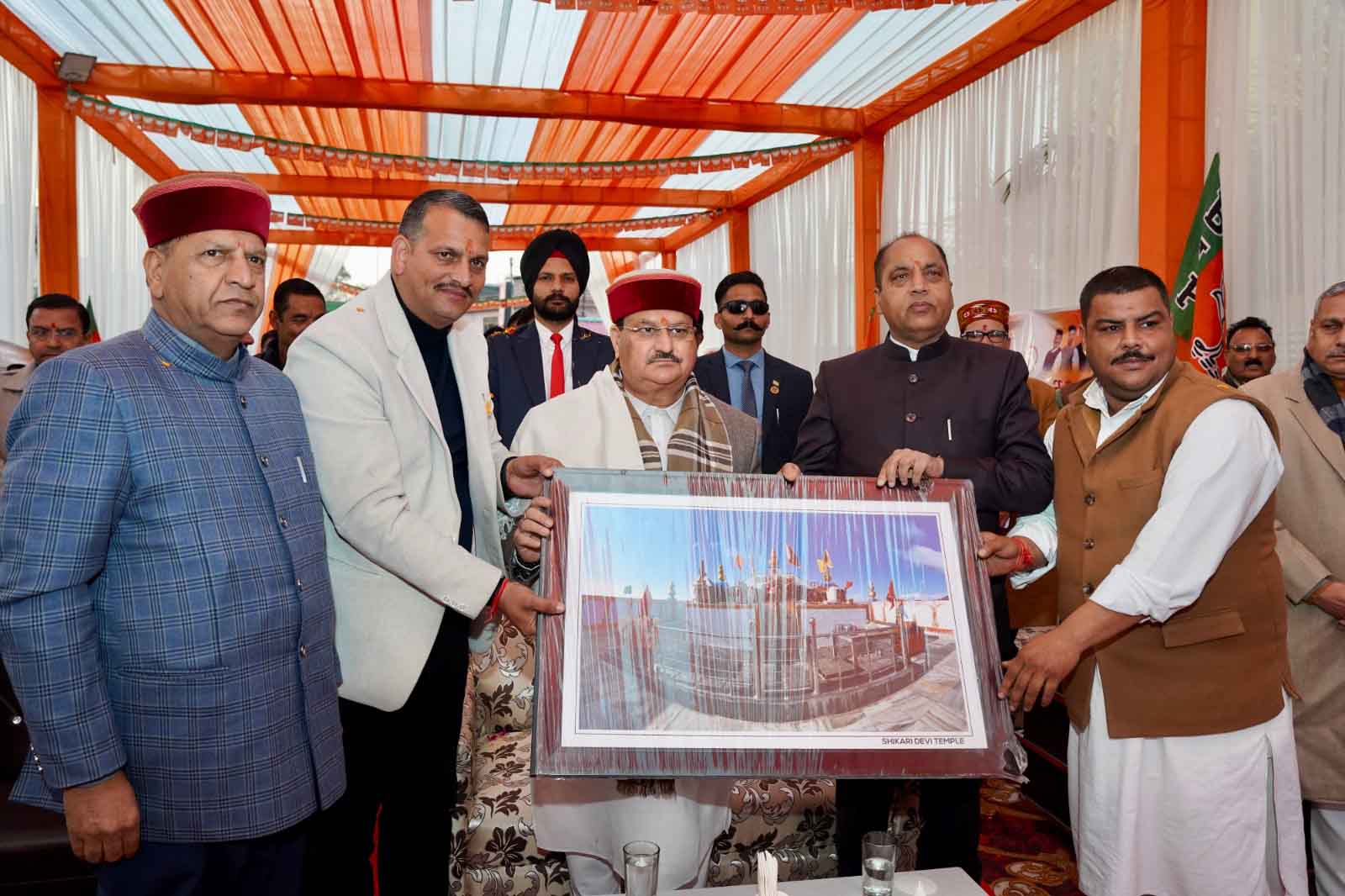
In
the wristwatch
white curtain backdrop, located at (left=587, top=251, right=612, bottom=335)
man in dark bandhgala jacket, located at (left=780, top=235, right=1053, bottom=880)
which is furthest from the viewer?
white curtain backdrop, located at (left=587, top=251, right=612, bottom=335)

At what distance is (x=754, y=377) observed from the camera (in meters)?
4.20

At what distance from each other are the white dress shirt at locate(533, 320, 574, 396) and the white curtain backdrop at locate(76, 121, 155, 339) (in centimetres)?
617

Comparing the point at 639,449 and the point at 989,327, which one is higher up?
the point at 989,327

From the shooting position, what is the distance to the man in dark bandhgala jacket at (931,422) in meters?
2.46

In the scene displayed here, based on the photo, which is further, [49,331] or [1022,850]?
[49,331]

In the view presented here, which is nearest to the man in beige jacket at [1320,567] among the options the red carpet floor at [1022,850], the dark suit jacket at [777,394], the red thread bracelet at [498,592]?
the red carpet floor at [1022,850]

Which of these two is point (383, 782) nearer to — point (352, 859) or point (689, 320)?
point (352, 859)

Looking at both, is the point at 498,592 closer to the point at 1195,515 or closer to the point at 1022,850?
the point at 1195,515

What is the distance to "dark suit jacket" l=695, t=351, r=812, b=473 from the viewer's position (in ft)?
13.6

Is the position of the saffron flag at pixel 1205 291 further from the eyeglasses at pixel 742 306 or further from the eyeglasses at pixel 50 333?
the eyeglasses at pixel 50 333

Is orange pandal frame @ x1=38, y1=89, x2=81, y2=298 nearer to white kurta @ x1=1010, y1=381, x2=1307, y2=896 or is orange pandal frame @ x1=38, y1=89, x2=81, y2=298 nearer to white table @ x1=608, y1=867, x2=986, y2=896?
white table @ x1=608, y1=867, x2=986, y2=896

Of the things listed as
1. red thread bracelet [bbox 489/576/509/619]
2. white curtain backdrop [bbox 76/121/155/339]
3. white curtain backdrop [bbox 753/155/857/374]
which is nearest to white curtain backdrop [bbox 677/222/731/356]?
white curtain backdrop [bbox 753/155/857/374]

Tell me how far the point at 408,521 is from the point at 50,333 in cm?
308

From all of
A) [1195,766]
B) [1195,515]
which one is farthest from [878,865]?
[1195,515]
